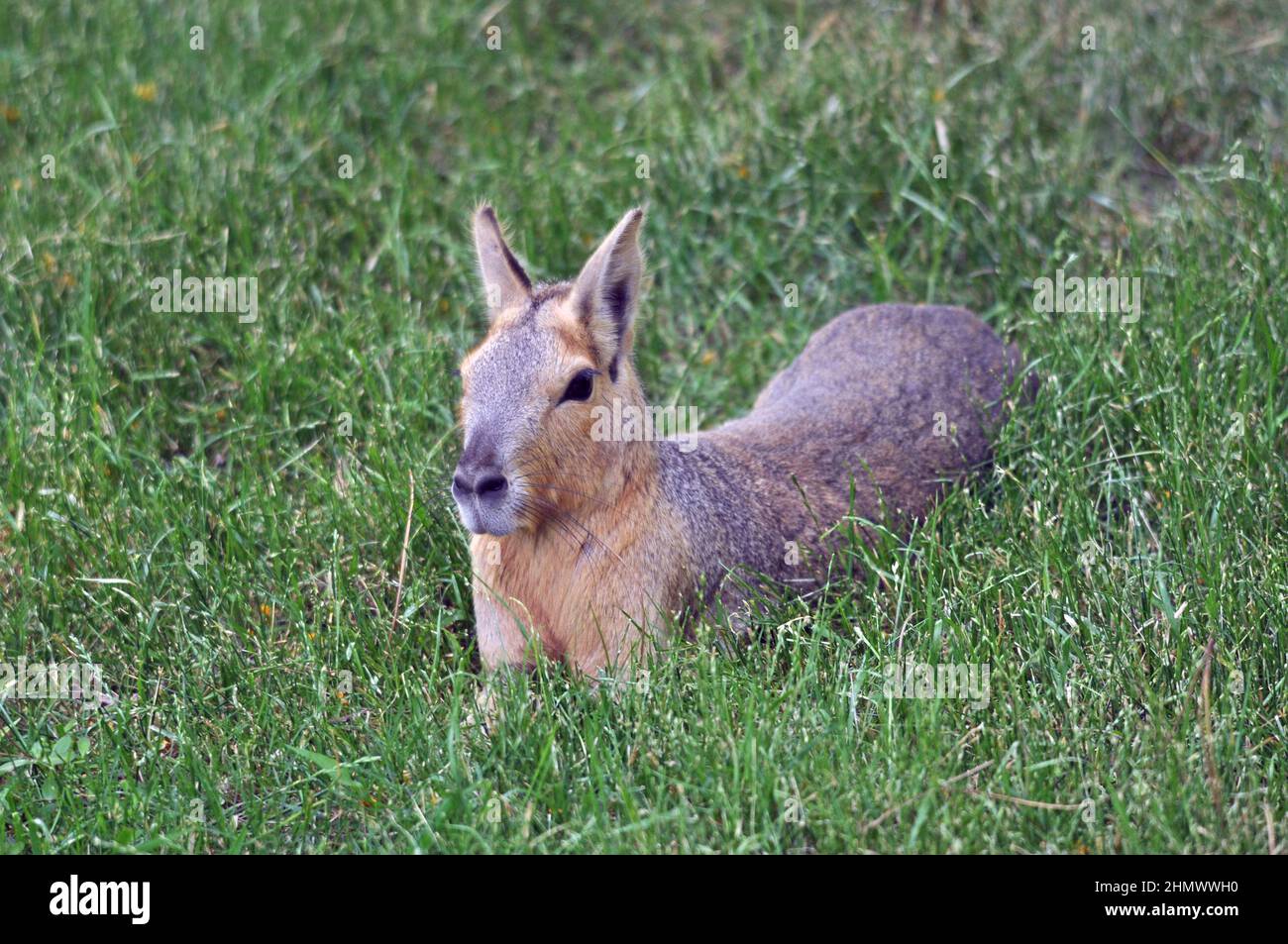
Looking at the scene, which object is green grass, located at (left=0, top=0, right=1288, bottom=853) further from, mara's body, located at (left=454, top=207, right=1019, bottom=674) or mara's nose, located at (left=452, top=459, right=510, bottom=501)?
mara's nose, located at (left=452, top=459, right=510, bottom=501)

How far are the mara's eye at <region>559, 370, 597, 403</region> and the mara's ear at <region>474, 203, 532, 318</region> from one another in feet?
1.15

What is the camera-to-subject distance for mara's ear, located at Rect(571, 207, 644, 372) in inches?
162

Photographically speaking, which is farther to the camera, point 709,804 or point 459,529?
point 459,529

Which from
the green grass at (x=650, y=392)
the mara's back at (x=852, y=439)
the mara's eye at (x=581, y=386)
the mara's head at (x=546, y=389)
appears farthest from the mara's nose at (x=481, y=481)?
the mara's back at (x=852, y=439)

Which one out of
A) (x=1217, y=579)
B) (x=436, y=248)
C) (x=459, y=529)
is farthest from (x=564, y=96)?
(x=1217, y=579)

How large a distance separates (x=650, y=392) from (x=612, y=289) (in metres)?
1.50

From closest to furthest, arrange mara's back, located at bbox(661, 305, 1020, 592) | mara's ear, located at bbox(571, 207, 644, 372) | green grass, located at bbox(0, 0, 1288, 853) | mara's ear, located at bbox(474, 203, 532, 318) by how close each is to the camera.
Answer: green grass, located at bbox(0, 0, 1288, 853) < mara's ear, located at bbox(571, 207, 644, 372) < mara's ear, located at bbox(474, 203, 532, 318) < mara's back, located at bbox(661, 305, 1020, 592)

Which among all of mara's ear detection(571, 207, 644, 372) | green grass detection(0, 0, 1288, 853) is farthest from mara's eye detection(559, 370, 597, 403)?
green grass detection(0, 0, 1288, 853)

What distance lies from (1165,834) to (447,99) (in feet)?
15.8

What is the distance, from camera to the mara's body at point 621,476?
13.1 feet

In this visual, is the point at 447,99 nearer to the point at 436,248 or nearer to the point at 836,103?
the point at 436,248

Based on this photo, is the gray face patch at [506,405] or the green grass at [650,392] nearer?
the green grass at [650,392]

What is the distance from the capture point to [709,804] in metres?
3.46

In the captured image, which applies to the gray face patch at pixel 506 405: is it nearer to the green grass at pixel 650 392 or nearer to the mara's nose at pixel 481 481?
the mara's nose at pixel 481 481
